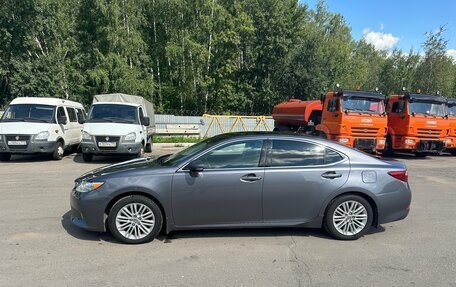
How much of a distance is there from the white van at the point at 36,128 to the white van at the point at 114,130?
1111 millimetres

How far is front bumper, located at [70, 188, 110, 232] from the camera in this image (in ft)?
15.8

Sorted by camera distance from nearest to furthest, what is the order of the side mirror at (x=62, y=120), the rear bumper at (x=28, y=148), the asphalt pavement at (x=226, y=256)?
the asphalt pavement at (x=226, y=256) < the rear bumper at (x=28, y=148) < the side mirror at (x=62, y=120)

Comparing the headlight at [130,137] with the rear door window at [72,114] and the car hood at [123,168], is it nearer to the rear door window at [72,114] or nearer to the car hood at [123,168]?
the rear door window at [72,114]

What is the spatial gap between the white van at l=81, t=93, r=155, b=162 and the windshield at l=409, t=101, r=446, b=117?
34.9 ft

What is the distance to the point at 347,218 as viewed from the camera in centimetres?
520

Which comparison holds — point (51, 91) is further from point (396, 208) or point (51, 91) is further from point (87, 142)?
point (396, 208)

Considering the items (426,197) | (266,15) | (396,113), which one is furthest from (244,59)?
(426,197)

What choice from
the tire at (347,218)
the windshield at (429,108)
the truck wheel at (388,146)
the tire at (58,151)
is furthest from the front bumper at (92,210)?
the windshield at (429,108)

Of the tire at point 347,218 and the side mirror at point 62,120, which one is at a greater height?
the side mirror at point 62,120

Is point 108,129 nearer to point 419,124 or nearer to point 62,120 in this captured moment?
point 62,120

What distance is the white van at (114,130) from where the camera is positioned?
11.9m

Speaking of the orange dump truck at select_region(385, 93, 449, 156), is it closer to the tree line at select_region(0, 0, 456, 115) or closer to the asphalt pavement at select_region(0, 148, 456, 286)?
the asphalt pavement at select_region(0, 148, 456, 286)

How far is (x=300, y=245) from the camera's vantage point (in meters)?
4.96

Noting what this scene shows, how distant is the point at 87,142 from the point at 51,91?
21.3 metres
